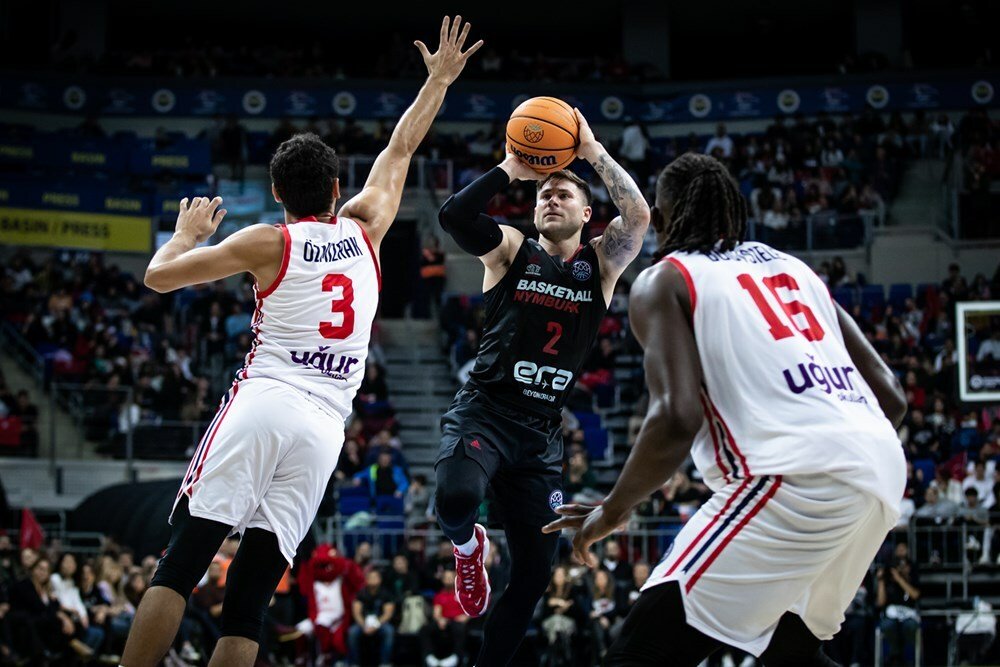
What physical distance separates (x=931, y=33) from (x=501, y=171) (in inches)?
1170

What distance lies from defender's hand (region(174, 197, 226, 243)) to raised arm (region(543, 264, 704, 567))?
2.56 meters

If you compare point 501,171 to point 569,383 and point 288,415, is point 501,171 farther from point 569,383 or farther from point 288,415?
point 288,415

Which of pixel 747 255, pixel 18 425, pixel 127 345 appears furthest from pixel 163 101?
pixel 747 255

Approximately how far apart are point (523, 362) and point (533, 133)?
1257 mm

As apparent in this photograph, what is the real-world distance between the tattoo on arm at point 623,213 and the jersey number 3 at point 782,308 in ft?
8.30

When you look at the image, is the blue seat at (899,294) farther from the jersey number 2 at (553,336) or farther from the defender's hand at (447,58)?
the defender's hand at (447,58)

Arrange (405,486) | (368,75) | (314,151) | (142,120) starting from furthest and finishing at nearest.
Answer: (368,75) < (142,120) < (405,486) < (314,151)

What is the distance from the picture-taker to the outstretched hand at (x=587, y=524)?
4.10 metres

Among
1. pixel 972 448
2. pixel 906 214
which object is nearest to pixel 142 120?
pixel 906 214

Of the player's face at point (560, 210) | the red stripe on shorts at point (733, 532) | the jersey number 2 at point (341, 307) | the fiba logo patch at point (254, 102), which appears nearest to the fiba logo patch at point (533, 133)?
the player's face at point (560, 210)

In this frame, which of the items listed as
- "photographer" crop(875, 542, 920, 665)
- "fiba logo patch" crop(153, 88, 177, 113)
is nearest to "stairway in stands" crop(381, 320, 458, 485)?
"photographer" crop(875, 542, 920, 665)

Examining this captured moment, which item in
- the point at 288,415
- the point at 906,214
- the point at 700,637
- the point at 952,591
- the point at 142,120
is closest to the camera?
the point at 700,637

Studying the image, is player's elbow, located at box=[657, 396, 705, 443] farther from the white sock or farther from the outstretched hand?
the white sock

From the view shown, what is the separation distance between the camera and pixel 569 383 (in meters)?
6.78
